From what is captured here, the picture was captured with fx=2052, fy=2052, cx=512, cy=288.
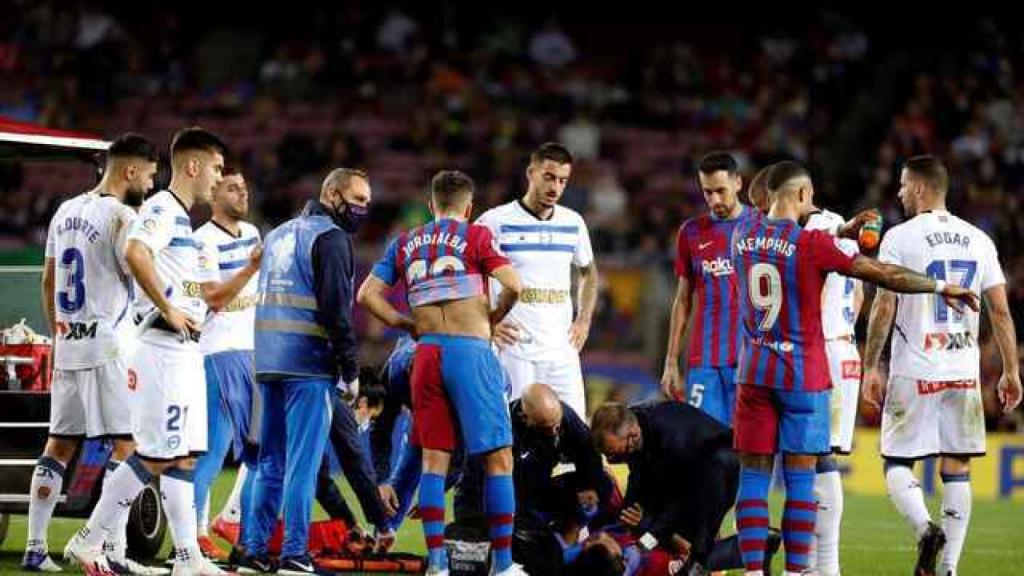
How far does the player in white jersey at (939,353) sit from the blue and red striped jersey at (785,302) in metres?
0.96

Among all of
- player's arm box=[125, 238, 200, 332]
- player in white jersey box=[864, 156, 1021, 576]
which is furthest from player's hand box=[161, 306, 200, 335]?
player in white jersey box=[864, 156, 1021, 576]

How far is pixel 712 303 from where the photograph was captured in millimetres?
12719

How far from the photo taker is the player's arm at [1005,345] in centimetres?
1145

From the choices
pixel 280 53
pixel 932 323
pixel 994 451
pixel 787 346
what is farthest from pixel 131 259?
pixel 280 53

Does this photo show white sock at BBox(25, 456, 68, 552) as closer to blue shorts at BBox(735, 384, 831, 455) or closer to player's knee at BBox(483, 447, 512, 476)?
player's knee at BBox(483, 447, 512, 476)

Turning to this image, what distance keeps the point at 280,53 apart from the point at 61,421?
19236 millimetres

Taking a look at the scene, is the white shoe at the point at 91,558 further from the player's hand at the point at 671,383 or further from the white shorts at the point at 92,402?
the player's hand at the point at 671,383

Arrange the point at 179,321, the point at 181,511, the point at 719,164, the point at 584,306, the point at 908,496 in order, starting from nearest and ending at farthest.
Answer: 1. the point at 179,321
2. the point at 181,511
3. the point at 908,496
4. the point at 719,164
5. the point at 584,306

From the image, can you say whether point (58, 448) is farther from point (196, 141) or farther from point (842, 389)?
point (842, 389)

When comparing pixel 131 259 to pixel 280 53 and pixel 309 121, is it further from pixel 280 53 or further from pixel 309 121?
pixel 280 53

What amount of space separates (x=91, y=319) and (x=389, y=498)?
2325mm

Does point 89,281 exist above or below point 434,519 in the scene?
above

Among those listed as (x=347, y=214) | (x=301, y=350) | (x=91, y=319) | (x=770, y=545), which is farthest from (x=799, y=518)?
(x=91, y=319)

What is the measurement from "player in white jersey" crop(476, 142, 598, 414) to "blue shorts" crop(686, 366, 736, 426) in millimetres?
755
